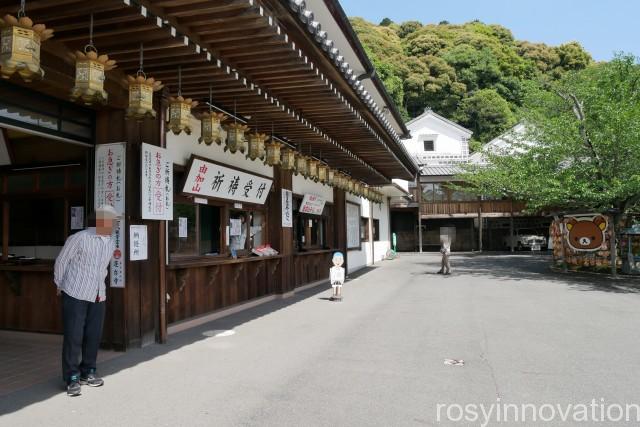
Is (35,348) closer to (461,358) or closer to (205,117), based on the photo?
(205,117)

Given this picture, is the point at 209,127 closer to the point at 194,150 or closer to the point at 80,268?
the point at 194,150

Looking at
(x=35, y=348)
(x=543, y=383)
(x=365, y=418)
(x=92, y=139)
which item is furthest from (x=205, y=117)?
(x=543, y=383)

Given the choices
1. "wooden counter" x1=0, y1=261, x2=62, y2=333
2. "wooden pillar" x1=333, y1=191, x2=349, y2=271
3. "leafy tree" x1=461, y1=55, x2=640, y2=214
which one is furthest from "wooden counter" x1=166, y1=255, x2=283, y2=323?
"leafy tree" x1=461, y1=55, x2=640, y2=214

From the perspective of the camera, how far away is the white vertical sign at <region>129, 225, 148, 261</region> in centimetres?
589

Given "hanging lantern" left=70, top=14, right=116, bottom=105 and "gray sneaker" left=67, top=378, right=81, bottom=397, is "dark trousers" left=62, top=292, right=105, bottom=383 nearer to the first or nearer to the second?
"gray sneaker" left=67, top=378, right=81, bottom=397

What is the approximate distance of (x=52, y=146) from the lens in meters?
6.82

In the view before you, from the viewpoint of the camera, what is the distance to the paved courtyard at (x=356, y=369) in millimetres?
3969

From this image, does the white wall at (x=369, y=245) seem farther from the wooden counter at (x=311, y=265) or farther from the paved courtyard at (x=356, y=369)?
the paved courtyard at (x=356, y=369)

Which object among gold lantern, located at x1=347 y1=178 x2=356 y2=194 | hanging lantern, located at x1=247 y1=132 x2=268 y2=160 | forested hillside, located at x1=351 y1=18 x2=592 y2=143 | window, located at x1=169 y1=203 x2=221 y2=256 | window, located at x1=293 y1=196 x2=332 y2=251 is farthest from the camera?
forested hillside, located at x1=351 y1=18 x2=592 y2=143

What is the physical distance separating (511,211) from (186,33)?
30273 mm

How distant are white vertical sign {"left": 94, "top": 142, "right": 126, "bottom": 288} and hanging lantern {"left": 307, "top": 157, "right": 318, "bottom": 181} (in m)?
4.65

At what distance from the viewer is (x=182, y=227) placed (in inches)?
296

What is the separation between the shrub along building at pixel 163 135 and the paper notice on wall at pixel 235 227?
1.8 inches

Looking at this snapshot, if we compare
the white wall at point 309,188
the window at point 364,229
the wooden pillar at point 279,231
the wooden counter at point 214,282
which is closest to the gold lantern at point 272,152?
the wooden counter at point 214,282
